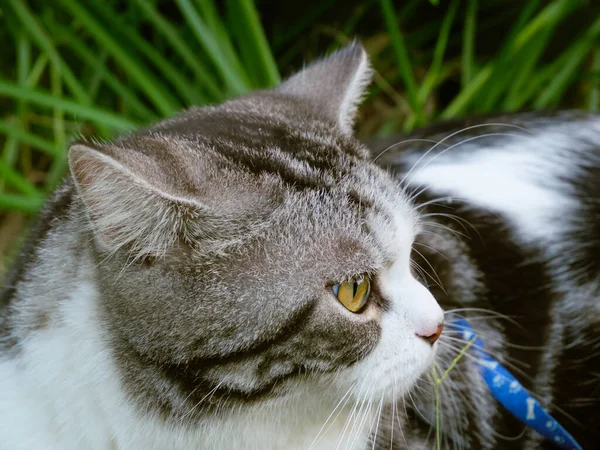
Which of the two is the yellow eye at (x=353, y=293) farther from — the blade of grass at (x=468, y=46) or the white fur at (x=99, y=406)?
the blade of grass at (x=468, y=46)

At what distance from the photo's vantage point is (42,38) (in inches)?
79.9

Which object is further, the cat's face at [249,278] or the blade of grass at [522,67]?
the blade of grass at [522,67]

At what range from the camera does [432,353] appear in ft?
3.42

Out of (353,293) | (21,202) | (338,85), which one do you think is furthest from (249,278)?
(21,202)

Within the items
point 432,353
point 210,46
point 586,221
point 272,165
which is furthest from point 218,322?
point 210,46

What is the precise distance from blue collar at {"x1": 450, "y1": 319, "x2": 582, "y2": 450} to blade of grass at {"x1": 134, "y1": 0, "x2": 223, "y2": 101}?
1191 millimetres

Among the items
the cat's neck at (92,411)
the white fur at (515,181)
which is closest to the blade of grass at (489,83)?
the white fur at (515,181)

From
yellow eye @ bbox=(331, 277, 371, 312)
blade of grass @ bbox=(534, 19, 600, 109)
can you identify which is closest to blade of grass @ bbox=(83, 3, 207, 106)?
blade of grass @ bbox=(534, 19, 600, 109)

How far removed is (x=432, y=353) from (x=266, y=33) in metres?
1.77

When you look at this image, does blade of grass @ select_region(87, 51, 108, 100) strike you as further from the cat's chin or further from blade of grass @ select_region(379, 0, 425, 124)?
the cat's chin

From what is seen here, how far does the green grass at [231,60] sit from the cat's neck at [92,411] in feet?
3.04

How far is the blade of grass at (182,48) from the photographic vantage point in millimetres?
2010

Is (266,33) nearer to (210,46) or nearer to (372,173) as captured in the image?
(210,46)

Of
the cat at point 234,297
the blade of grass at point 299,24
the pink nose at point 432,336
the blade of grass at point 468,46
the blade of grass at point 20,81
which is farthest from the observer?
the blade of grass at point 299,24
